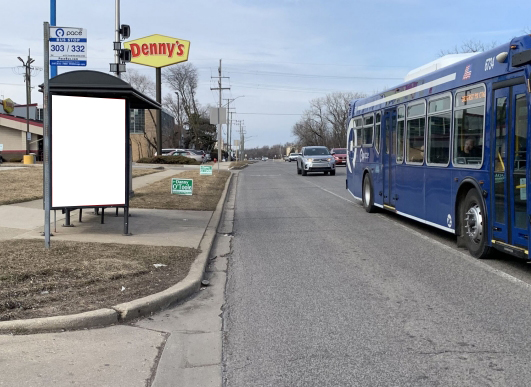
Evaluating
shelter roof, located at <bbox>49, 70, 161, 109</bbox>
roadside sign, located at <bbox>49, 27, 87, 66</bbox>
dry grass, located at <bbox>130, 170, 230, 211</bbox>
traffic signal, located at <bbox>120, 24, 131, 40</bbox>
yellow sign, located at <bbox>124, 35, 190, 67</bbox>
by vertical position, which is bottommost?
dry grass, located at <bbox>130, 170, 230, 211</bbox>

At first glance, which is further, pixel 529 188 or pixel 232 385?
pixel 529 188

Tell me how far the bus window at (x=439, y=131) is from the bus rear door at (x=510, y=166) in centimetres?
162

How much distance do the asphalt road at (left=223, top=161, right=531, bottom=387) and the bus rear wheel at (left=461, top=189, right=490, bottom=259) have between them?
0.19 metres

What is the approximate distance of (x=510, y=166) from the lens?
7098 mm

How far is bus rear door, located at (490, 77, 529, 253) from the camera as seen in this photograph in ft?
22.4

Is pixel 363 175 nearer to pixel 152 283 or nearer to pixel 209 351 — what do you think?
pixel 152 283

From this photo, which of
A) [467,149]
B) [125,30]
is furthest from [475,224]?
[125,30]

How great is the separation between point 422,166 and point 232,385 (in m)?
7.26

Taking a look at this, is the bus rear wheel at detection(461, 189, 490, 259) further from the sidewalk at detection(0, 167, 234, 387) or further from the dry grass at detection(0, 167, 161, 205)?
the dry grass at detection(0, 167, 161, 205)

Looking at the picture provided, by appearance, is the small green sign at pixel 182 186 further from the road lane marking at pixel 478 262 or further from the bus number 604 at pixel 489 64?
the bus number 604 at pixel 489 64

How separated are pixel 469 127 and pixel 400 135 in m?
3.37

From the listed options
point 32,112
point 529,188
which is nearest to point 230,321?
point 529,188

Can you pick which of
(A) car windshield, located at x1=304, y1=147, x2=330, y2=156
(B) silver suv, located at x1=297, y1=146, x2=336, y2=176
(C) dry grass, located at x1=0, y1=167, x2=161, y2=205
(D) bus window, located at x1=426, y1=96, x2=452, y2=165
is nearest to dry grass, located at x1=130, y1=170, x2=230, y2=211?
(C) dry grass, located at x1=0, y1=167, x2=161, y2=205

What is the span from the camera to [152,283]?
21.3 feet
